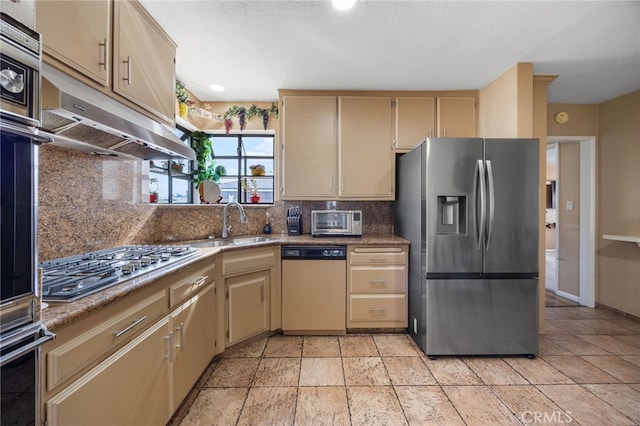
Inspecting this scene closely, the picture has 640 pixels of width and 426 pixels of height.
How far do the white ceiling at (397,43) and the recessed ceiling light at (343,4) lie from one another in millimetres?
52

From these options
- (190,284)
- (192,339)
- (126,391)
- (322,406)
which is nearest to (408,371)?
(322,406)

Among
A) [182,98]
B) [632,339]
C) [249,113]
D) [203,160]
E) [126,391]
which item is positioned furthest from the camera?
[249,113]

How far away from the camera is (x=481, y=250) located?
7.12 ft

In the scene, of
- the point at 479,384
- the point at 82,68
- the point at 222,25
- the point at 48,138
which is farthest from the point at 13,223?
the point at 479,384

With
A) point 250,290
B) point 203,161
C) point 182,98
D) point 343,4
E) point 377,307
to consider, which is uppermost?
point 343,4

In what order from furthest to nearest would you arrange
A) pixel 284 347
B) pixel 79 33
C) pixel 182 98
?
pixel 182 98
pixel 284 347
pixel 79 33

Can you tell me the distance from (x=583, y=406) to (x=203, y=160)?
365 centimetres

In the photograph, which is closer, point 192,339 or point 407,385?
point 192,339

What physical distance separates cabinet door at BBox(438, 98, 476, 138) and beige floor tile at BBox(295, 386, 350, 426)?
2584 millimetres

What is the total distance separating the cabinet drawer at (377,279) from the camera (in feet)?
8.46

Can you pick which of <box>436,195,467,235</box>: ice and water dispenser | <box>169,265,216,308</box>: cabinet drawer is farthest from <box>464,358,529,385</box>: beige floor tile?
<box>169,265,216,308</box>: cabinet drawer

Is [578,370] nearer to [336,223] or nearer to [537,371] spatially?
[537,371]

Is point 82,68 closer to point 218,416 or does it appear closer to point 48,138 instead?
point 48,138

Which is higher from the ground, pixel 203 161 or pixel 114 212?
pixel 203 161
